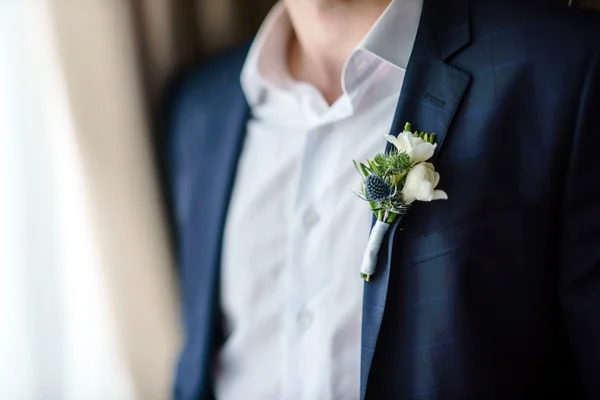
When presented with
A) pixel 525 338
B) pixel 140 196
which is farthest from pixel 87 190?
pixel 525 338

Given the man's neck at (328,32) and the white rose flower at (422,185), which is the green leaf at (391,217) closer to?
the white rose flower at (422,185)

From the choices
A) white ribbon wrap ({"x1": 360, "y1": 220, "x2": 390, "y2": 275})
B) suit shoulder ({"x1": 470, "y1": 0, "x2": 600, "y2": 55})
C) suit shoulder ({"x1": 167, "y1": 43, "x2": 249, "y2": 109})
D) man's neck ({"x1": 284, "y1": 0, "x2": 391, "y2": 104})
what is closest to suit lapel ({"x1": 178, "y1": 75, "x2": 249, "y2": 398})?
suit shoulder ({"x1": 167, "y1": 43, "x2": 249, "y2": 109})

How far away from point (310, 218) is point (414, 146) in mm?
205

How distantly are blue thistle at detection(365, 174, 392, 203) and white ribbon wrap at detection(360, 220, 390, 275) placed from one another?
0.04m

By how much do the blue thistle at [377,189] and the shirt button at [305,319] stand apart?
217 millimetres

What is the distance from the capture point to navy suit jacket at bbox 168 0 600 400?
73 cm

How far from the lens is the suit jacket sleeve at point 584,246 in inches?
28.1

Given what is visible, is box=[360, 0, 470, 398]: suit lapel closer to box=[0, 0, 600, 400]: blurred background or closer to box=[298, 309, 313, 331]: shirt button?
box=[298, 309, 313, 331]: shirt button

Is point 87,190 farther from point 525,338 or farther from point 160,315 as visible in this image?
point 525,338

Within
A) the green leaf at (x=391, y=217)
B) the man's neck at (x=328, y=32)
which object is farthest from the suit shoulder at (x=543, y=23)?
the green leaf at (x=391, y=217)

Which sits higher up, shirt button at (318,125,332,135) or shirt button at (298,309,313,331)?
shirt button at (318,125,332,135)

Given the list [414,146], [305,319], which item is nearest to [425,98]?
[414,146]

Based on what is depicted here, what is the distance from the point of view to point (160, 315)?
1.04 metres

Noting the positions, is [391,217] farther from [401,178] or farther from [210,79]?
[210,79]
